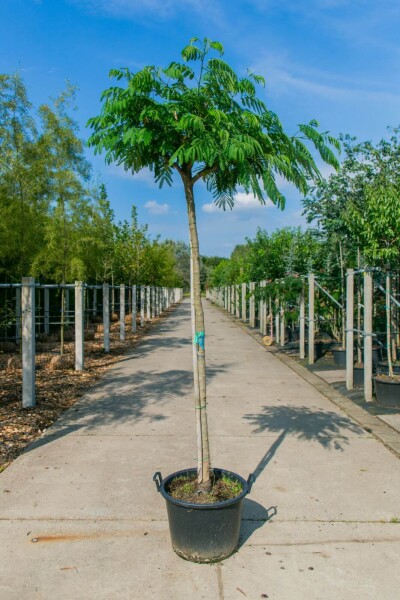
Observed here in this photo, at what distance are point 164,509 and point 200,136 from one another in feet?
8.29

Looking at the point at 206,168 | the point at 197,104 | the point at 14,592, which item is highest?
the point at 197,104

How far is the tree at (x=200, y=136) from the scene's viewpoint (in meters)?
2.81

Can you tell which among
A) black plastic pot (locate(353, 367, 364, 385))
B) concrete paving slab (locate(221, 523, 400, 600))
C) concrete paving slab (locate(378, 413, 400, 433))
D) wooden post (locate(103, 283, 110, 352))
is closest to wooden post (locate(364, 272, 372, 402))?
concrete paving slab (locate(378, 413, 400, 433))

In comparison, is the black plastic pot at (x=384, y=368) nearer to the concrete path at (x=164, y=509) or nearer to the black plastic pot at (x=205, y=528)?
the concrete path at (x=164, y=509)

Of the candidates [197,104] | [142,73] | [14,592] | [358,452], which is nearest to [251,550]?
[14,592]

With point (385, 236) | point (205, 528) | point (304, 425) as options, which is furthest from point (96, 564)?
point (385, 236)

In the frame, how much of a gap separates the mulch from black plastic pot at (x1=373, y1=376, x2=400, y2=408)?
13.4 feet

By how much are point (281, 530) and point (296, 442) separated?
73.6 inches

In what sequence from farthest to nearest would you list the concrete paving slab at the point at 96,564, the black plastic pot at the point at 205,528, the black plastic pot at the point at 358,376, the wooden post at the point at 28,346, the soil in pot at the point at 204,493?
1. the black plastic pot at the point at 358,376
2. the wooden post at the point at 28,346
3. the soil in pot at the point at 204,493
4. the black plastic pot at the point at 205,528
5. the concrete paving slab at the point at 96,564

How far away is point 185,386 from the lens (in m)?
7.85

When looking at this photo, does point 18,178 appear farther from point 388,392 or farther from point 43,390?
point 388,392

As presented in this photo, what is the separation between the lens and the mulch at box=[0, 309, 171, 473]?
200 inches

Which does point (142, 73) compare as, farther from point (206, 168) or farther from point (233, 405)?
point (233, 405)

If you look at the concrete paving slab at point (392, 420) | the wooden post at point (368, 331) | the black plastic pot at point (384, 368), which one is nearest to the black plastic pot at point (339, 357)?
Answer: the black plastic pot at point (384, 368)
